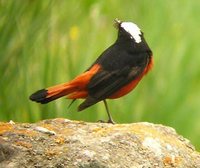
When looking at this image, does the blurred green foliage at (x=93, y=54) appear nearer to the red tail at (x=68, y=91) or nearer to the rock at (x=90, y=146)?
the red tail at (x=68, y=91)

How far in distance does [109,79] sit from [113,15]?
2.20m

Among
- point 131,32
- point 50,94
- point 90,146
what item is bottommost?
point 90,146

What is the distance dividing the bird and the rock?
0.13m

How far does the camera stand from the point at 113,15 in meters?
6.67

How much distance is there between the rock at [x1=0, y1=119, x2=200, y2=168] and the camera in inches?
158

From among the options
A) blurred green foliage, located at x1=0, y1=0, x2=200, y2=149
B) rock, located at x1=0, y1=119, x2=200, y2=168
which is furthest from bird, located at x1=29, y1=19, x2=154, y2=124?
blurred green foliage, located at x1=0, y1=0, x2=200, y2=149

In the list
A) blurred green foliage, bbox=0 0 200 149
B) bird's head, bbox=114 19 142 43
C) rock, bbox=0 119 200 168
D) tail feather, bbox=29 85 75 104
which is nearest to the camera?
rock, bbox=0 119 200 168

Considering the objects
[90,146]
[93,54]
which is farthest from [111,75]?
[93,54]

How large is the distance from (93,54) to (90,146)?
2181 millimetres

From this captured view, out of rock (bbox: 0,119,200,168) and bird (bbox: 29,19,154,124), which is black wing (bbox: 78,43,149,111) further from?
rock (bbox: 0,119,200,168)

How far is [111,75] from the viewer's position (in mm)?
4523

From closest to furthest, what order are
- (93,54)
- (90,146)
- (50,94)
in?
(90,146) → (50,94) → (93,54)

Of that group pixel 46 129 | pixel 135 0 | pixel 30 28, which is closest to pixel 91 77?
pixel 46 129

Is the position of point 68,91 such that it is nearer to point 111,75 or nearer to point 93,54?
point 111,75
